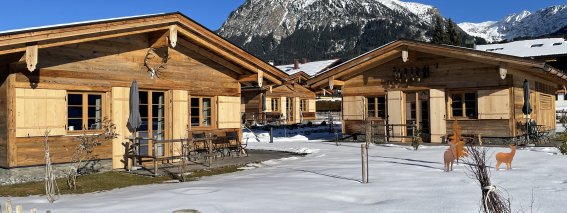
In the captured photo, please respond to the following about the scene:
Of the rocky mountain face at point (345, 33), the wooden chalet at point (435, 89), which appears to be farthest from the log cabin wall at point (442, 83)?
the rocky mountain face at point (345, 33)

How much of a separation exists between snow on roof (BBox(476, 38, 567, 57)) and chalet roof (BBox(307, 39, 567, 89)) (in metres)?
20.1

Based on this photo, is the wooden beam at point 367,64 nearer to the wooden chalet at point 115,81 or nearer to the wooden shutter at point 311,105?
the wooden chalet at point 115,81

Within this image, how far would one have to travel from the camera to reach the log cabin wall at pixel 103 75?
1020 cm

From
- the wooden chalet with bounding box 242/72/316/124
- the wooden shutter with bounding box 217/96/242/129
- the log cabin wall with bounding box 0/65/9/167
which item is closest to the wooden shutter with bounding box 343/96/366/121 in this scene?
the wooden shutter with bounding box 217/96/242/129

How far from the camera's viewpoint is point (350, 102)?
1928 cm

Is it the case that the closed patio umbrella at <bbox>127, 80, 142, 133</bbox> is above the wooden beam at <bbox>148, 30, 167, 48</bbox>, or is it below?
below

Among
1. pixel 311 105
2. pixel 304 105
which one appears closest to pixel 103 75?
pixel 304 105

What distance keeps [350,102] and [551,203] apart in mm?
13152

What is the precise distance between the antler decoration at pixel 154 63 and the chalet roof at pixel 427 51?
26.7ft

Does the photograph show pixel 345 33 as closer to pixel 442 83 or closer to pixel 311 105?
pixel 311 105

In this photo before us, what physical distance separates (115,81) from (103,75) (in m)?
0.35

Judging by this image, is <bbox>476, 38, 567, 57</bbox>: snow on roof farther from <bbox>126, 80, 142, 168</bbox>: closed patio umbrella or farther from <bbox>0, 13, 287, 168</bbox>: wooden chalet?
<bbox>126, 80, 142, 168</bbox>: closed patio umbrella

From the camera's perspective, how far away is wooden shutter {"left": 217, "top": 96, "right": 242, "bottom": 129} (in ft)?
47.5

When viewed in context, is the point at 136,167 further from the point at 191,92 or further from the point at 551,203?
the point at 551,203
